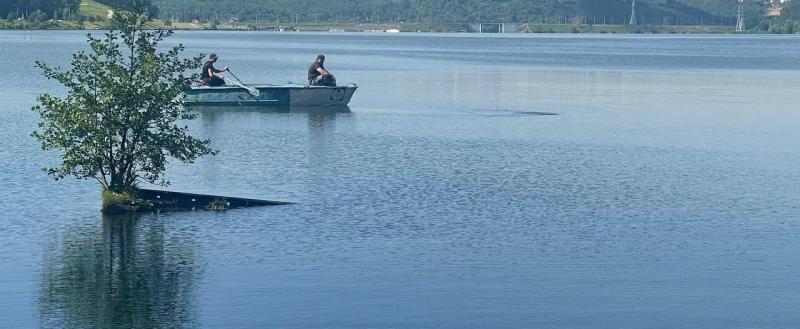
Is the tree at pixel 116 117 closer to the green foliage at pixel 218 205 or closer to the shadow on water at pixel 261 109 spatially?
the green foliage at pixel 218 205

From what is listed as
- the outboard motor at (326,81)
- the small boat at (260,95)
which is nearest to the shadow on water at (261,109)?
the small boat at (260,95)

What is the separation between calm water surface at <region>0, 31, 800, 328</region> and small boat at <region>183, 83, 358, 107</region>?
3.15m

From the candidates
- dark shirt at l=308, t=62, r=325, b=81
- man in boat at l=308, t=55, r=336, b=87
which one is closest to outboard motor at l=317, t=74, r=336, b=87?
man in boat at l=308, t=55, r=336, b=87

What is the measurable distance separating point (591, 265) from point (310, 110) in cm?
3506

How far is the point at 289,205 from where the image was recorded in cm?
3244

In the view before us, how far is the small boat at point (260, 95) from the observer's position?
193 ft

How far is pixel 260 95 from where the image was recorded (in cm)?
5919

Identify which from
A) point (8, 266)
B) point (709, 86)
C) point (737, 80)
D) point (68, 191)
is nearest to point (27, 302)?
point (8, 266)

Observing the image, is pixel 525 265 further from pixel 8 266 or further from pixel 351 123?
pixel 351 123

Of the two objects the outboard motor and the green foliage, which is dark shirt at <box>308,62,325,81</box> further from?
the green foliage

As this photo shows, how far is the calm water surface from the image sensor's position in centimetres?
2258

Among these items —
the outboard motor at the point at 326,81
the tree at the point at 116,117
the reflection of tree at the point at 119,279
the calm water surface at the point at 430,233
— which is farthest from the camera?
the outboard motor at the point at 326,81

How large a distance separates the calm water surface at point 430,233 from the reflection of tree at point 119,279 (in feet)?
0.21

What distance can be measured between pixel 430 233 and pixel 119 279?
7082mm
